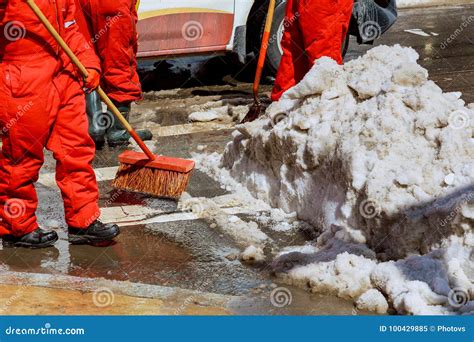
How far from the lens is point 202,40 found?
31.5 ft

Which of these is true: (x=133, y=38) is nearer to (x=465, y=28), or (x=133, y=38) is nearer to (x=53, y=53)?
(x=53, y=53)

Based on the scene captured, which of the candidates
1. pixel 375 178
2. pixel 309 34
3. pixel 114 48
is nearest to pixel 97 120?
pixel 114 48

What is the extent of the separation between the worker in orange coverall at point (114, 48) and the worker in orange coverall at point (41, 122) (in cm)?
208

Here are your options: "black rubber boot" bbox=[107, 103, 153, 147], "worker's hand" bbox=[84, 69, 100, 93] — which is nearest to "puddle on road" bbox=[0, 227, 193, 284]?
"worker's hand" bbox=[84, 69, 100, 93]

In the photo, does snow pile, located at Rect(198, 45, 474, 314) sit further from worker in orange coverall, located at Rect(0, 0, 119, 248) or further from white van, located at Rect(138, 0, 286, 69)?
white van, located at Rect(138, 0, 286, 69)

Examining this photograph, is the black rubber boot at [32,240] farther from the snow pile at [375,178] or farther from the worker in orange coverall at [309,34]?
the worker in orange coverall at [309,34]

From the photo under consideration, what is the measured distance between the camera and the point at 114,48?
7789mm

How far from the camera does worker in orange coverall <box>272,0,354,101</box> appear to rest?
24.7ft

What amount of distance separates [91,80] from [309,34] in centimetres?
255

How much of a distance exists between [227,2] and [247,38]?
666 millimetres

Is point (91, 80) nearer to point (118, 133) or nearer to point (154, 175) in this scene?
point (154, 175)

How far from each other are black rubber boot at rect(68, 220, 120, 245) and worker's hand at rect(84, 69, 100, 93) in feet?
2.85

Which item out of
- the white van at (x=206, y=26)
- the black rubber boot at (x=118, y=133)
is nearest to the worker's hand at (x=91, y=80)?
the black rubber boot at (x=118, y=133)

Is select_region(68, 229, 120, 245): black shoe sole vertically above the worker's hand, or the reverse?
the worker's hand
